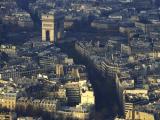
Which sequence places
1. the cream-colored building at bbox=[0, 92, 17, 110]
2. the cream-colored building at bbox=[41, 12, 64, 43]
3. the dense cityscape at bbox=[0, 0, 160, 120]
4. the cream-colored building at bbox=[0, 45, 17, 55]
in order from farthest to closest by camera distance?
the cream-colored building at bbox=[41, 12, 64, 43], the cream-colored building at bbox=[0, 45, 17, 55], the cream-colored building at bbox=[0, 92, 17, 110], the dense cityscape at bbox=[0, 0, 160, 120]

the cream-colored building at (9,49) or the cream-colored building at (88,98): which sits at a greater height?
the cream-colored building at (88,98)

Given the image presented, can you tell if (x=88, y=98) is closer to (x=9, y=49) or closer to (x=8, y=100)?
(x=8, y=100)

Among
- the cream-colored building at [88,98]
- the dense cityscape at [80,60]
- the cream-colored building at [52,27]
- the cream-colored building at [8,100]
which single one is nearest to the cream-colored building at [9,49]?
the dense cityscape at [80,60]

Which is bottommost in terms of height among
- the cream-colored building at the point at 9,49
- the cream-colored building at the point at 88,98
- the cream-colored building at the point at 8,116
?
the cream-colored building at the point at 9,49

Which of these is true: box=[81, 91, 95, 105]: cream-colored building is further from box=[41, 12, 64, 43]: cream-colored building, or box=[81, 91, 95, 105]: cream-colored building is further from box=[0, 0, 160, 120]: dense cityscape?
box=[41, 12, 64, 43]: cream-colored building

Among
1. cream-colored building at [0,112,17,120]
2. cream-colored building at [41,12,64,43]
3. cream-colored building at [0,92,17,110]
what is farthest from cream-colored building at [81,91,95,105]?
cream-colored building at [41,12,64,43]

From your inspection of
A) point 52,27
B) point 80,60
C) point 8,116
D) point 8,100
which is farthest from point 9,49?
point 8,116

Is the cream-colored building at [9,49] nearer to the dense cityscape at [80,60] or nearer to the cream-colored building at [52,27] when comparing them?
the dense cityscape at [80,60]

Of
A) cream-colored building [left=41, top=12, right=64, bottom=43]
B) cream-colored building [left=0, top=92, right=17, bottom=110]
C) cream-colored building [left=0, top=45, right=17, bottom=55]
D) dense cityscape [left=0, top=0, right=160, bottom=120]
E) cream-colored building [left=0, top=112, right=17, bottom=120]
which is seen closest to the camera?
cream-colored building [left=0, top=112, right=17, bottom=120]
